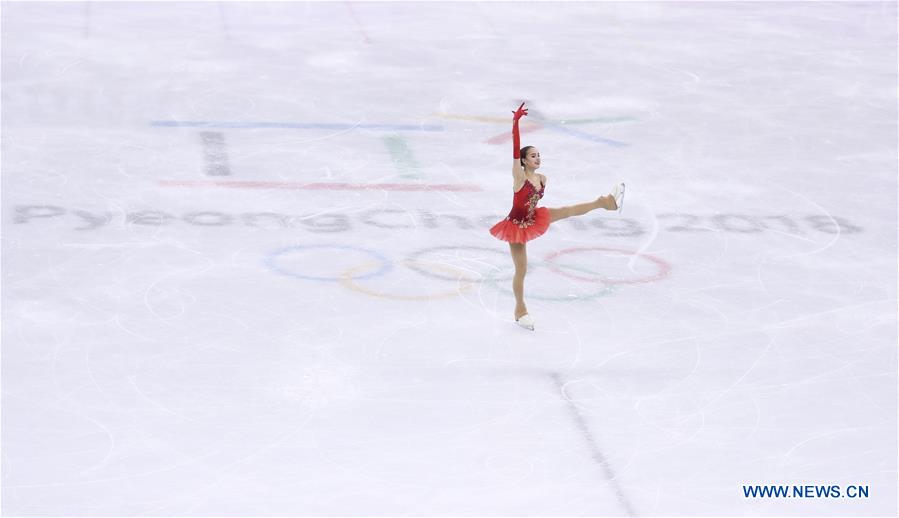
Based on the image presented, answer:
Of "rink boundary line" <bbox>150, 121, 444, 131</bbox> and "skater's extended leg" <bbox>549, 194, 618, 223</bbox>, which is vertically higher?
"skater's extended leg" <bbox>549, 194, 618, 223</bbox>

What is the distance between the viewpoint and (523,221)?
8289mm

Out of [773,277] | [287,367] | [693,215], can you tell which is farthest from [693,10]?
[287,367]

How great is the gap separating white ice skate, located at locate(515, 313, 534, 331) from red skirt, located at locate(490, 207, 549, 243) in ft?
1.79

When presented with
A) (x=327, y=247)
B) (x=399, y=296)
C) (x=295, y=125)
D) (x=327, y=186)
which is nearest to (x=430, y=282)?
(x=399, y=296)

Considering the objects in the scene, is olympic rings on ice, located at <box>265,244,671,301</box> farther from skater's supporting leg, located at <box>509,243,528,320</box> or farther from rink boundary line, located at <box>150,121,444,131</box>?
rink boundary line, located at <box>150,121,444,131</box>

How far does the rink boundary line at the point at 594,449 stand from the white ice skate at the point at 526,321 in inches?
25.3

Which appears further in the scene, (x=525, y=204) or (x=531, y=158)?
(x=525, y=204)

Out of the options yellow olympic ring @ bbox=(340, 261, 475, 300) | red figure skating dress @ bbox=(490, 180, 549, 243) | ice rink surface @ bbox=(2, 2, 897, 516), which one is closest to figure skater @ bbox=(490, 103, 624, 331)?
red figure skating dress @ bbox=(490, 180, 549, 243)

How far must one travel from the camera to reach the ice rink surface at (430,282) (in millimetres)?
6883

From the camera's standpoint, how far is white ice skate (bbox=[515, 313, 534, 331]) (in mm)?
8586

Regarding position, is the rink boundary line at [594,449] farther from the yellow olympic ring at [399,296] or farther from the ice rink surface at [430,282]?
the yellow olympic ring at [399,296]

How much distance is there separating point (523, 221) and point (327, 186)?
3.51 meters

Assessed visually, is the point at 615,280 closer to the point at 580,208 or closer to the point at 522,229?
the point at 580,208

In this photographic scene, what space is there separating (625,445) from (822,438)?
1.06m
